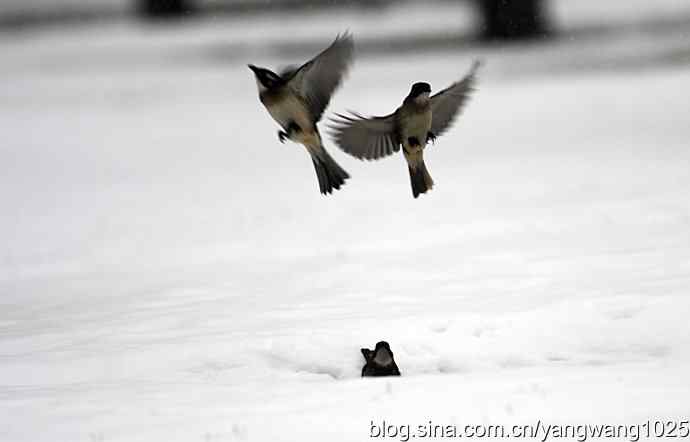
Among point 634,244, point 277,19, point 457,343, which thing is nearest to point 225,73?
point 277,19

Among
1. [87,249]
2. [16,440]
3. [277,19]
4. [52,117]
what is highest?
[277,19]

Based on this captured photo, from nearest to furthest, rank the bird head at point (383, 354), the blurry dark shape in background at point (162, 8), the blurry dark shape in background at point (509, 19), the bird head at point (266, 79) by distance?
the bird head at point (266, 79), the bird head at point (383, 354), the blurry dark shape in background at point (509, 19), the blurry dark shape in background at point (162, 8)

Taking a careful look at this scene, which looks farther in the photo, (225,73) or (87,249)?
(225,73)

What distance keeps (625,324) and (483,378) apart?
3.89ft

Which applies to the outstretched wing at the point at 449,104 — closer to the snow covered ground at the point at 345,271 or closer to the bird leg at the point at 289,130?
the bird leg at the point at 289,130

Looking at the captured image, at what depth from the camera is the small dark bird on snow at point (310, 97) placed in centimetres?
502

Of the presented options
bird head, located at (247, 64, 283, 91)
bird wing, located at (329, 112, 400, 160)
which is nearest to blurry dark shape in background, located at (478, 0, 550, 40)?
bird wing, located at (329, 112, 400, 160)

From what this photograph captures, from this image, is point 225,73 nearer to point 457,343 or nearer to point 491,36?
point 491,36

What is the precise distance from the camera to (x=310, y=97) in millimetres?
5191

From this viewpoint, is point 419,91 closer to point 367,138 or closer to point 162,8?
point 367,138

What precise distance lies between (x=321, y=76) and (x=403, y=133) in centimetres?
42

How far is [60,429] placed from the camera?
536cm

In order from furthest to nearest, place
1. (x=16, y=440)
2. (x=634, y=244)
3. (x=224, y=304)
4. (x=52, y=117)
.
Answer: (x=52, y=117)
(x=634, y=244)
(x=224, y=304)
(x=16, y=440)

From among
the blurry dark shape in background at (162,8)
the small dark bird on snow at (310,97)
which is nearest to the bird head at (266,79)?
the small dark bird on snow at (310,97)
